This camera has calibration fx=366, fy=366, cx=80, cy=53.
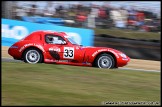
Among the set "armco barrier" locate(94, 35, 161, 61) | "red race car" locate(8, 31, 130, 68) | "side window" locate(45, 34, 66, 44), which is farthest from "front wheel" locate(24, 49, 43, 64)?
"armco barrier" locate(94, 35, 161, 61)

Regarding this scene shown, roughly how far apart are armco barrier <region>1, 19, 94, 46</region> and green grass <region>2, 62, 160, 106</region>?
695 centimetres

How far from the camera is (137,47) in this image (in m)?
Result: 14.2

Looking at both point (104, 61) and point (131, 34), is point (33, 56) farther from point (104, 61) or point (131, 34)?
point (131, 34)

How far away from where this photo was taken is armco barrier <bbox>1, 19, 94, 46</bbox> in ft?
49.4

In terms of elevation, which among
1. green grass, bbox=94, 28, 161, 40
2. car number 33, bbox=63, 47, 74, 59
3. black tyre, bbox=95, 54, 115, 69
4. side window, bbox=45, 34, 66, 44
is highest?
green grass, bbox=94, 28, 161, 40

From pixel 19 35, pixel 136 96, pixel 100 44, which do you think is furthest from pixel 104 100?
pixel 19 35

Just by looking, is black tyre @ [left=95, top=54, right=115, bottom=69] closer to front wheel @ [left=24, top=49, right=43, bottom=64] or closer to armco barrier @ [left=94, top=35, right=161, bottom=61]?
front wheel @ [left=24, top=49, right=43, bottom=64]

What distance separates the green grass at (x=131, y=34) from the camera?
1505cm

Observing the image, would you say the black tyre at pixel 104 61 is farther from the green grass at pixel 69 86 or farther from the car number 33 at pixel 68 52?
the green grass at pixel 69 86

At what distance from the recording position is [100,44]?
1445cm

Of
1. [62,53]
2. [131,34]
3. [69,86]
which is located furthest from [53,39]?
[131,34]

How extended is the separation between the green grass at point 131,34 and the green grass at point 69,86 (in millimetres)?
7183

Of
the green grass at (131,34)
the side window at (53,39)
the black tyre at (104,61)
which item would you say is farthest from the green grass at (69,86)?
the green grass at (131,34)

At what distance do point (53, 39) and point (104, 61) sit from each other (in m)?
1.66
